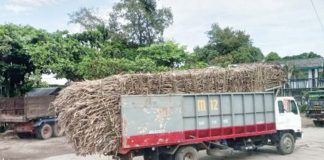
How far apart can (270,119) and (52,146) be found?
33.5ft

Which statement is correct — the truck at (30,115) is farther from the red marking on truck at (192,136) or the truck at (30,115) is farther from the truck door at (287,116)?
the truck door at (287,116)

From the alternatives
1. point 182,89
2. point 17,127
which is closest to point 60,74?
point 17,127

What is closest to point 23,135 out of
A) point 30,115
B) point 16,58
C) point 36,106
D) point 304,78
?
point 30,115

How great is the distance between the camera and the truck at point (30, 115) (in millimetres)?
22156

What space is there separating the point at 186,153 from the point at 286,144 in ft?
14.6

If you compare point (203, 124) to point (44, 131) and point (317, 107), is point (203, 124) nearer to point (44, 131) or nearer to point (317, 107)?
point (44, 131)

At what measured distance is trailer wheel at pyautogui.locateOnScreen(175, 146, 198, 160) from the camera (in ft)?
40.2

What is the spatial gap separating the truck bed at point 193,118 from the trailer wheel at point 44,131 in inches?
483

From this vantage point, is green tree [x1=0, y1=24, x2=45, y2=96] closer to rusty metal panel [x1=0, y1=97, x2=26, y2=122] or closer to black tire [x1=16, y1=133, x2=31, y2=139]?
rusty metal panel [x1=0, y1=97, x2=26, y2=122]

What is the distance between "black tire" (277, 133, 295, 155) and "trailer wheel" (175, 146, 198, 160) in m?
3.89

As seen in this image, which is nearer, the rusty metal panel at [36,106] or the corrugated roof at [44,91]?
the rusty metal panel at [36,106]

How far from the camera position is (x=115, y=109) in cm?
1131

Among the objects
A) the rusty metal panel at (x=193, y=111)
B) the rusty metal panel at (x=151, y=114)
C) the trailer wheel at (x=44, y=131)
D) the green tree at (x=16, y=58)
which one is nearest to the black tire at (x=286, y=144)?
the rusty metal panel at (x=193, y=111)

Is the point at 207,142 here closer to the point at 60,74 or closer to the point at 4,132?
the point at 60,74
